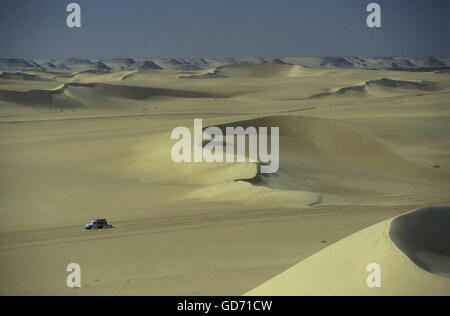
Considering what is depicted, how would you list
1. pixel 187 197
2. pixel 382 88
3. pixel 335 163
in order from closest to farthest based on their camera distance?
1. pixel 187 197
2. pixel 335 163
3. pixel 382 88

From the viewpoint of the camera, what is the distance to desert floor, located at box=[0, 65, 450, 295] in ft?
42.8

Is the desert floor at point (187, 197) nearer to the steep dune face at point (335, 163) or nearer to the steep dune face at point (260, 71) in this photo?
the steep dune face at point (335, 163)

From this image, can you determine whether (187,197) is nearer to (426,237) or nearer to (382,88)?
(426,237)

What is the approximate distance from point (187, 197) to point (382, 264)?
1094cm

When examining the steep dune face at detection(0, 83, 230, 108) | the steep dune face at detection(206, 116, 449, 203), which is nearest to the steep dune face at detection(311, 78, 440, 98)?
the steep dune face at detection(0, 83, 230, 108)

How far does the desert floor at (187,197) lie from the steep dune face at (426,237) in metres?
2.57

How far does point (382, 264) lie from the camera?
9.77 meters

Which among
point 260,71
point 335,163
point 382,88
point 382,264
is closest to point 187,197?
point 335,163

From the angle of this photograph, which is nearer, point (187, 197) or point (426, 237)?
point (426, 237)

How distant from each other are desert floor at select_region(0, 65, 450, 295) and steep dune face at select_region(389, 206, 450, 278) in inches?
101

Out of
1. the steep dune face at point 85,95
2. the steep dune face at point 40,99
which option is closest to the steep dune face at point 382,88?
the steep dune face at point 85,95

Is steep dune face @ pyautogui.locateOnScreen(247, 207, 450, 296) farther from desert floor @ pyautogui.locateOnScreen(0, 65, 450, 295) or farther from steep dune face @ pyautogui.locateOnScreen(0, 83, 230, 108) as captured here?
steep dune face @ pyautogui.locateOnScreen(0, 83, 230, 108)
